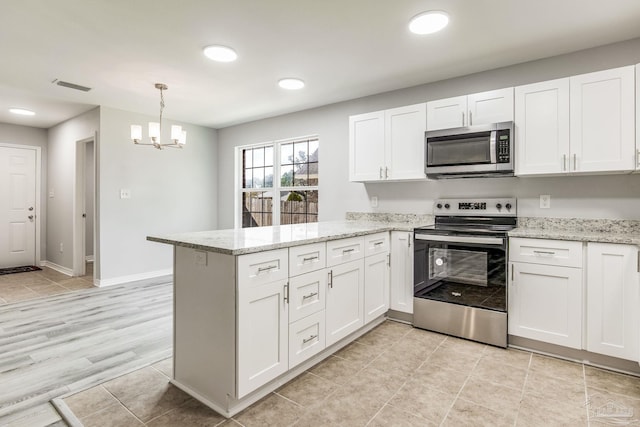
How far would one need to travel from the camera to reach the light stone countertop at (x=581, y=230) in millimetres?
2330

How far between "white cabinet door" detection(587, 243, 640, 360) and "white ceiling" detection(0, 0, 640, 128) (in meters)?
1.59

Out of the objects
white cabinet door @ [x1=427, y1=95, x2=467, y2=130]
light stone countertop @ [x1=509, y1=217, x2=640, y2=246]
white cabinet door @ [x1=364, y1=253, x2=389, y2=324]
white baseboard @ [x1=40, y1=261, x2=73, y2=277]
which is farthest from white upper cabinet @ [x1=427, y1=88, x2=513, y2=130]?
white baseboard @ [x1=40, y1=261, x2=73, y2=277]

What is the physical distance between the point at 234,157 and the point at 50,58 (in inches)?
112

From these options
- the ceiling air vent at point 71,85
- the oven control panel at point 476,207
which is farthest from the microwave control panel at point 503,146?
the ceiling air vent at point 71,85

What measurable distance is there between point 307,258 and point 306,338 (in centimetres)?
52

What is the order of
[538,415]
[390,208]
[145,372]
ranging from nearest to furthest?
[538,415], [145,372], [390,208]

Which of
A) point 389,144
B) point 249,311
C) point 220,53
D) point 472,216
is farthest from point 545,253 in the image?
point 220,53

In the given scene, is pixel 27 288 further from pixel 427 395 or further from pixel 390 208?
pixel 427 395

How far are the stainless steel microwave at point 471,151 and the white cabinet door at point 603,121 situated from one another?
0.43 meters

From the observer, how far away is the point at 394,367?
2.35 m

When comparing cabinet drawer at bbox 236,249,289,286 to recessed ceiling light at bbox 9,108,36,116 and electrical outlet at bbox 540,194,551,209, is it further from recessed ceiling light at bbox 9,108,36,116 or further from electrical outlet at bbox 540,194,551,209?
recessed ceiling light at bbox 9,108,36,116

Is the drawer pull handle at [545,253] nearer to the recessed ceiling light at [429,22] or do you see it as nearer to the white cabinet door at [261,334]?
the recessed ceiling light at [429,22]

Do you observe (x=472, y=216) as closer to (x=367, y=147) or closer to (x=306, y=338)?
(x=367, y=147)

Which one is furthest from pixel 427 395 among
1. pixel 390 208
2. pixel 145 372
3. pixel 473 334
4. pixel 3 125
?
pixel 3 125
